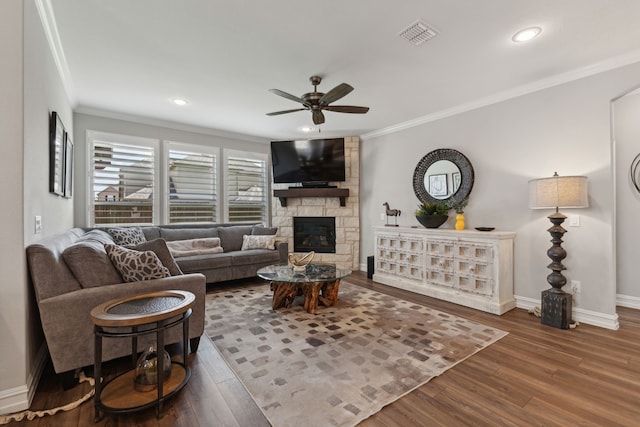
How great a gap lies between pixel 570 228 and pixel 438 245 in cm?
136

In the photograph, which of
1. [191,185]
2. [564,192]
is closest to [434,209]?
[564,192]

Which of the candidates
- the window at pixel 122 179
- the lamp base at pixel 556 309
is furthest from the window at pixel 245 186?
the lamp base at pixel 556 309

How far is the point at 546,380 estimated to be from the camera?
194 cm

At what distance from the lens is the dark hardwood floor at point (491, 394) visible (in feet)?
5.16

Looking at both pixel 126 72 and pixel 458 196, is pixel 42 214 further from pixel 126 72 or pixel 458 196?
pixel 458 196

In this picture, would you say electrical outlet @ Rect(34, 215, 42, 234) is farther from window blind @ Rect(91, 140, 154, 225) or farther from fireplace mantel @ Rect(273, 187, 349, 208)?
fireplace mantel @ Rect(273, 187, 349, 208)

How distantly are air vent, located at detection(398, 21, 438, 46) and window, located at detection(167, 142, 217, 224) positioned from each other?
13.1 ft

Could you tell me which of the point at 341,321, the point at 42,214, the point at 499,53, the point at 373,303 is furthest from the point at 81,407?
the point at 499,53

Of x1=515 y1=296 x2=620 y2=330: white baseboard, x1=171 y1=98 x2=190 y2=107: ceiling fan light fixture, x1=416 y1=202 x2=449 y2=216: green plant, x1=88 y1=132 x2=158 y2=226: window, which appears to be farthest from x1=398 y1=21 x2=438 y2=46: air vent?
x1=88 y1=132 x2=158 y2=226: window

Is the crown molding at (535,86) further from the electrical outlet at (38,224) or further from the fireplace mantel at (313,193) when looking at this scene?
the electrical outlet at (38,224)

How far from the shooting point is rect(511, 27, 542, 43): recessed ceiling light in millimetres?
2268

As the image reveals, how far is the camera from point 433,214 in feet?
13.0

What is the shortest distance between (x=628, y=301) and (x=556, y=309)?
151cm

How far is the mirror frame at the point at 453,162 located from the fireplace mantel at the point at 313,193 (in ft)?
4.45
